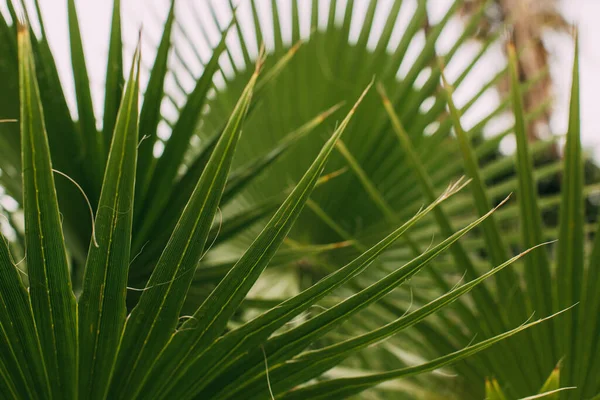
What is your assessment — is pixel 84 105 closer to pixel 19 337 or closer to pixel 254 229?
pixel 19 337

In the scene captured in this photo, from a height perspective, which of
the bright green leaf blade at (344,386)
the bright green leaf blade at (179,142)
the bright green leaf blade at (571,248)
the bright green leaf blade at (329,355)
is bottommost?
the bright green leaf blade at (344,386)

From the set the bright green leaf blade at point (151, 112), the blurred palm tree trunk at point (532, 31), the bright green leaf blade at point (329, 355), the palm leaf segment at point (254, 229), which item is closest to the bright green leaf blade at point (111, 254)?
the palm leaf segment at point (254, 229)

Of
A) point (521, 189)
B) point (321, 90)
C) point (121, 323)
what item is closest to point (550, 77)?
point (321, 90)

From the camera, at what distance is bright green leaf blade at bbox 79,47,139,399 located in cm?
46

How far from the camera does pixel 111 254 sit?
0.47 meters

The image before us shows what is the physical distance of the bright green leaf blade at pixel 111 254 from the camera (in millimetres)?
458

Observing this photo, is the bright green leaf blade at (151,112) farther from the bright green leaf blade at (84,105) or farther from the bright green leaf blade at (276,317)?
the bright green leaf blade at (276,317)

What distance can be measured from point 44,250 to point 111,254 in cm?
5

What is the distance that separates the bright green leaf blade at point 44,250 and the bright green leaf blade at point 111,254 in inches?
0.6

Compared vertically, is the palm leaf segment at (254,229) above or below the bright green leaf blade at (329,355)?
above

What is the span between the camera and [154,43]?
59.1 inches

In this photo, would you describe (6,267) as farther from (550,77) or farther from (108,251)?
(550,77)

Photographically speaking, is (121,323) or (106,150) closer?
(121,323)

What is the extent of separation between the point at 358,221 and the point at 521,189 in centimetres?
61
